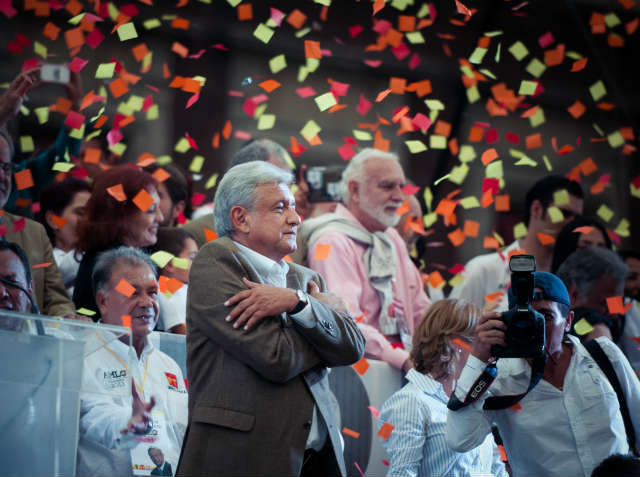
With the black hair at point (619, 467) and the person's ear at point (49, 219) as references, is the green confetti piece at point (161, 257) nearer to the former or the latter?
the person's ear at point (49, 219)

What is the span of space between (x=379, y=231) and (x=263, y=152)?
789 mm

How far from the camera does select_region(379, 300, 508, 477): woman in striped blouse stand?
3.50 metres

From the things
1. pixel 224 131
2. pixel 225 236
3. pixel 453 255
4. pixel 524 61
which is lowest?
pixel 453 255

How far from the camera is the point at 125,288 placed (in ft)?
12.2

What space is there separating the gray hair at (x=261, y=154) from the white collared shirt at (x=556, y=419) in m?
1.71

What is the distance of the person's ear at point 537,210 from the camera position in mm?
5414

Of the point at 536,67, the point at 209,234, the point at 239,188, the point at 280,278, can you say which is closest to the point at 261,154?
the point at 209,234

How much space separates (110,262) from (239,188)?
3.07ft

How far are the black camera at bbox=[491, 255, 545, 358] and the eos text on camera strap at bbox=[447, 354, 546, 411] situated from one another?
5cm

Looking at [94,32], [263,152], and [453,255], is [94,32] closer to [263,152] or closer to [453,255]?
[263,152]

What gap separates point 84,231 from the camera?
415 centimetres

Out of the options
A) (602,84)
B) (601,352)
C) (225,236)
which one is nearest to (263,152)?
(225,236)

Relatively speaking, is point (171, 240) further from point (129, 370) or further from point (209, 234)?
point (129, 370)

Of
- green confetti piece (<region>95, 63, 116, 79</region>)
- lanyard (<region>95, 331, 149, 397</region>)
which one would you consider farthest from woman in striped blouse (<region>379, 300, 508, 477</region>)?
green confetti piece (<region>95, 63, 116, 79</region>)
